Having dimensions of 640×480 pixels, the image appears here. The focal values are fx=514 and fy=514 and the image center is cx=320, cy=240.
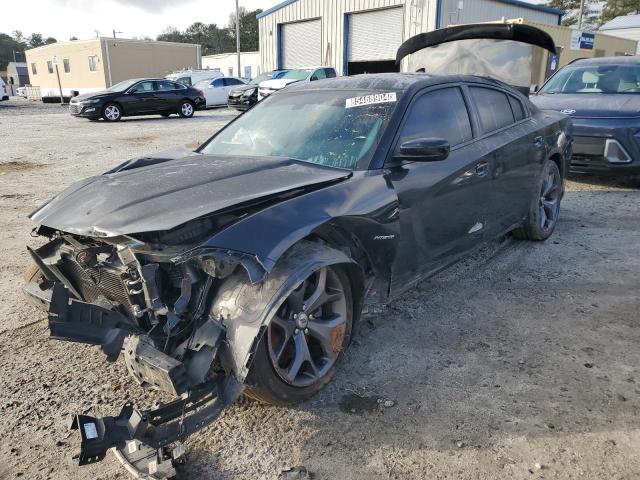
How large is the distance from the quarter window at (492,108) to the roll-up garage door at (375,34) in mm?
19540

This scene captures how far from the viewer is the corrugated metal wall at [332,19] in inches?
846

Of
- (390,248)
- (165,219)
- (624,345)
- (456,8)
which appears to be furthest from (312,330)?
(456,8)

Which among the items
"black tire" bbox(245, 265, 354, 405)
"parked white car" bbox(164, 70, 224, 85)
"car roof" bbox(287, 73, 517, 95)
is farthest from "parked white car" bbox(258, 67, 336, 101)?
"black tire" bbox(245, 265, 354, 405)

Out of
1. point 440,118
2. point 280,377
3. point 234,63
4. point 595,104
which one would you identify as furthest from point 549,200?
point 234,63

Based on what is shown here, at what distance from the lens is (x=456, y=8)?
21031 mm

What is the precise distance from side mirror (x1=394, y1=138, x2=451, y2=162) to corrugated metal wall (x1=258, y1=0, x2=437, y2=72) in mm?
20128

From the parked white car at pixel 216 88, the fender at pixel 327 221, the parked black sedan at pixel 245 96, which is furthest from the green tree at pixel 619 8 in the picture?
the fender at pixel 327 221

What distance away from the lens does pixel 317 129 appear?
340 cm

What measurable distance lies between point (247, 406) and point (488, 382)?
52.9 inches

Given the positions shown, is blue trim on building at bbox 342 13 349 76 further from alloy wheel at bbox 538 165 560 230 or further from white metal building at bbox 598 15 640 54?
white metal building at bbox 598 15 640 54

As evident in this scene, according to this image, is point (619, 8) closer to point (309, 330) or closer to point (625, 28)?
point (625, 28)

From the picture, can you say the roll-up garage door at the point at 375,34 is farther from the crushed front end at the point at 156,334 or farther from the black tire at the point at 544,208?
the crushed front end at the point at 156,334

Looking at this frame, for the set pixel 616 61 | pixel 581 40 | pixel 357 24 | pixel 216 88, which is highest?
pixel 357 24

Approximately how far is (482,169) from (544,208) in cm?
177
